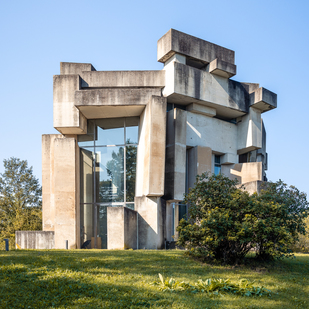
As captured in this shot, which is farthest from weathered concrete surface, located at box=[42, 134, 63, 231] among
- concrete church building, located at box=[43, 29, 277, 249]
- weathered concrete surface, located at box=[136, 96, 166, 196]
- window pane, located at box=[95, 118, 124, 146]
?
weathered concrete surface, located at box=[136, 96, 166, 196]

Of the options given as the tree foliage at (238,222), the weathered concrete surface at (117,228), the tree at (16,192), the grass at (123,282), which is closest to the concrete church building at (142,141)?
the weathered concrete surface at (117,228)

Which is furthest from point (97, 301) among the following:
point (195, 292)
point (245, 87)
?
point (245, 87)

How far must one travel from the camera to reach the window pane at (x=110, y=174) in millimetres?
22047

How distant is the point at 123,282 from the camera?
340 inches

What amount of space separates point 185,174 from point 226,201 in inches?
388

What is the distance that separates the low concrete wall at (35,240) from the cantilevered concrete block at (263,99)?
16.0 metres

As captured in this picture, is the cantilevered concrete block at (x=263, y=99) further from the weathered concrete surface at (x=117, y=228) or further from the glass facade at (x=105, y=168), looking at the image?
the weathered concrete surface at (x=117, y=228)

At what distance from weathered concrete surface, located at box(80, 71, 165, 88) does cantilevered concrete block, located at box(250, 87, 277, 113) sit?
6.95m

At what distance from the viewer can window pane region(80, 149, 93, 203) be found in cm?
2222

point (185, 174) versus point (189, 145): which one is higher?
point (189, 145)

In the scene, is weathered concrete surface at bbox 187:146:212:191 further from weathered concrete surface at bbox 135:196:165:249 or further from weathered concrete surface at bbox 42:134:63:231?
weathered concrete surface at bbox 42:134:63:231

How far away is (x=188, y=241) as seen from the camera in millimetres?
12719

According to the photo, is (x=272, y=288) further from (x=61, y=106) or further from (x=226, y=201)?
(x=61, y=106)

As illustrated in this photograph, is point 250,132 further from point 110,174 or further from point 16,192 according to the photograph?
point 16,192
